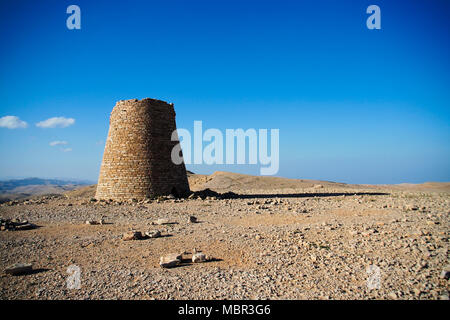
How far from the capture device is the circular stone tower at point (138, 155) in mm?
14336

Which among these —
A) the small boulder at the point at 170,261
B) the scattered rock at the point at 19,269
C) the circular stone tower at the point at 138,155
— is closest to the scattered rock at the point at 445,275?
the small boulder at the point at 170,261

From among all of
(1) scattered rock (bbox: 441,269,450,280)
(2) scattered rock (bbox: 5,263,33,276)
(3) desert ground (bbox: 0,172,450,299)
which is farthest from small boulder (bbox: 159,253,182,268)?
(1) scattered rock (bbox: 441,269,450,280)

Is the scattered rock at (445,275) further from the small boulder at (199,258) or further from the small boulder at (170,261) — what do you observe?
the small boulder at (170,261)

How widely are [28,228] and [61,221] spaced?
1168mm

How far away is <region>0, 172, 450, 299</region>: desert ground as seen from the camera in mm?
4062

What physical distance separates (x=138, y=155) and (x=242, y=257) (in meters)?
10.5

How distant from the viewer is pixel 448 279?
4.29m

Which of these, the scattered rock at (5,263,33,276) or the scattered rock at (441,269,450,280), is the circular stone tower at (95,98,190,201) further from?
the scattered rock at (441,269,450,280)

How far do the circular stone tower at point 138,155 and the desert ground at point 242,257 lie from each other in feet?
15.1

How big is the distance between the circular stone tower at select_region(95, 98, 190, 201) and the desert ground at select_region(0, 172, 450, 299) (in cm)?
459

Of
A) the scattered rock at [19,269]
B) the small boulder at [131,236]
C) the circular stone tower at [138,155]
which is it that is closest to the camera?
the scattered rock at [19,269]

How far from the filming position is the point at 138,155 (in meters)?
14.5
